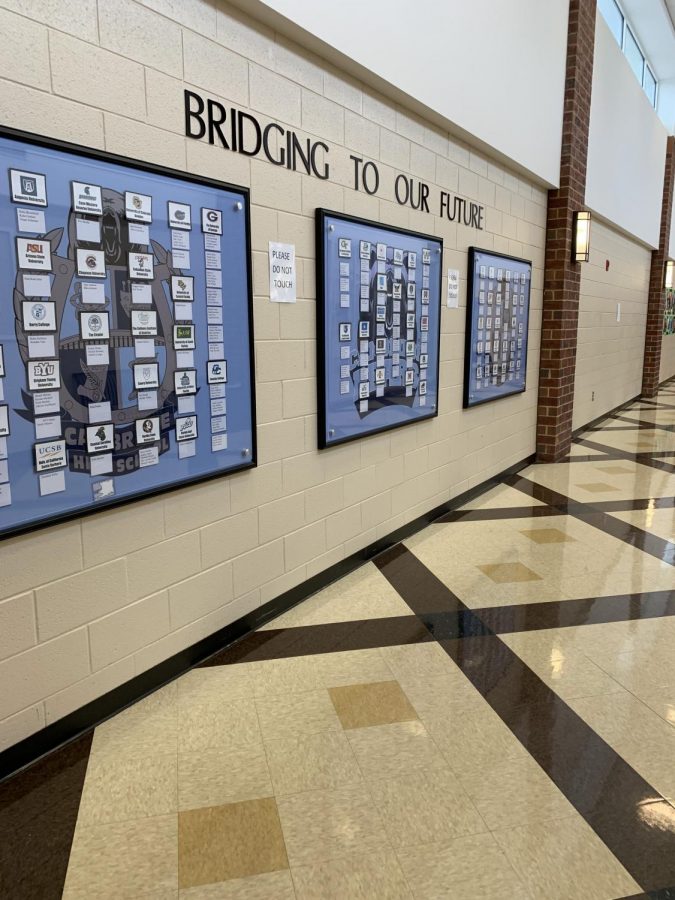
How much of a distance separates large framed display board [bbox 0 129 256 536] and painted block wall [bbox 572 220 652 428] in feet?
16.6

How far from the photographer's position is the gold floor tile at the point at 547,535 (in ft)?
11.8

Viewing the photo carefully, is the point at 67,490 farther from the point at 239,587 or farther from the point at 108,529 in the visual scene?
the point at 239,587

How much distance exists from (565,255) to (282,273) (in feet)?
11.9

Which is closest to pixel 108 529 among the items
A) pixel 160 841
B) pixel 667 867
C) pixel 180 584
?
pixel 180 584

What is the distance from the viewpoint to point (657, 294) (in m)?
10.1

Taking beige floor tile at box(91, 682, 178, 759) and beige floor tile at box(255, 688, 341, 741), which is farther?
beige floor tile at box(255, 688, 341, 741)

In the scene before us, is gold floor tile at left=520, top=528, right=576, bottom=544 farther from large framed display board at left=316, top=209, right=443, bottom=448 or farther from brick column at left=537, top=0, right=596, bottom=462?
brick column at left=537, top=0, right=596, bottom=462

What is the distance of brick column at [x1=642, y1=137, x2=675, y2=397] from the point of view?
376 inches

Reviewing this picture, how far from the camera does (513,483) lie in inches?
195

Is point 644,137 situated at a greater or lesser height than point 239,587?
greater

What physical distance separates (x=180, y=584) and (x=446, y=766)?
1.06 m

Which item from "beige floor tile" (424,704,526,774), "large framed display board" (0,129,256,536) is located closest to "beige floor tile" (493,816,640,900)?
"beige floor tile" (424,704,526,774)

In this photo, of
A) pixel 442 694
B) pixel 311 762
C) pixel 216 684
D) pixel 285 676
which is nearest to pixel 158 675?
pixel 216 684

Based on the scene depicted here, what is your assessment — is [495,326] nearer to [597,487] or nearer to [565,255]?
[565,255]
